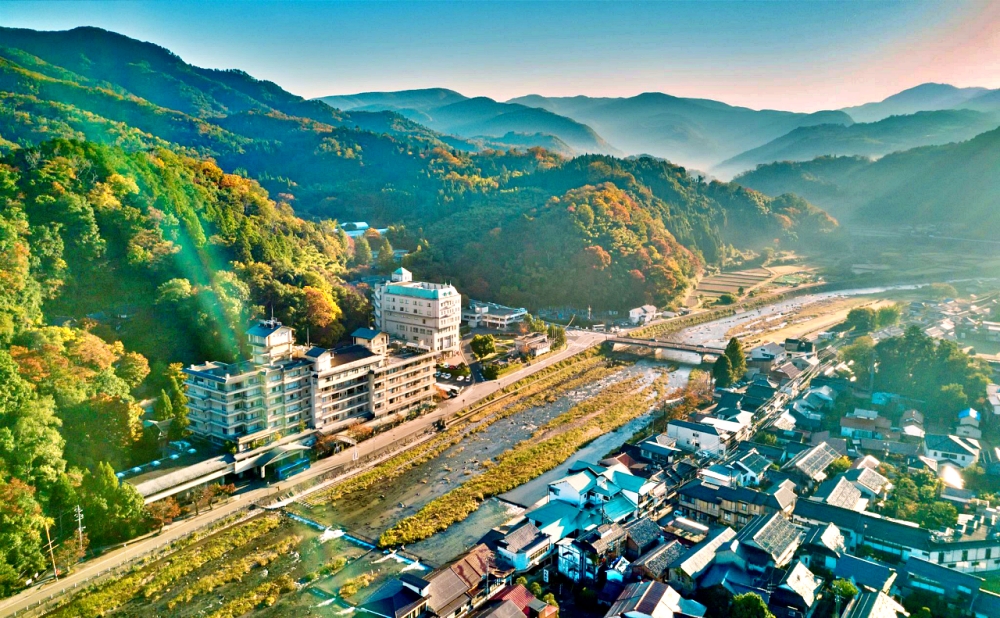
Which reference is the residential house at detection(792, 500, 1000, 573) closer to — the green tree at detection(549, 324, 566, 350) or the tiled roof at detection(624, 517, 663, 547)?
the tiled roof at detection(624, 517, 663, 547)

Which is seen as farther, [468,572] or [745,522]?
[745,522]

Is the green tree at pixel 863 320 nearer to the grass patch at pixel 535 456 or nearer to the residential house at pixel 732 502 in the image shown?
the grass patch at pixel 535 456

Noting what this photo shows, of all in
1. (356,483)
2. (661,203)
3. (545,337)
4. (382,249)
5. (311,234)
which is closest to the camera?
(356,483)

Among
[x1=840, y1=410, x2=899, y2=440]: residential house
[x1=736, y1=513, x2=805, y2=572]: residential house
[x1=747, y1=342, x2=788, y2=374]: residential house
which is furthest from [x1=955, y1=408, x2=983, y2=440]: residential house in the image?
[x1=736, y1=513, x2=805, y2=572]: residential house

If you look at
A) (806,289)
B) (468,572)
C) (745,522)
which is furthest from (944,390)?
(806,289)

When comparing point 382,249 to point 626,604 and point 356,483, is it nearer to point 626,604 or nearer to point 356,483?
point 356,483

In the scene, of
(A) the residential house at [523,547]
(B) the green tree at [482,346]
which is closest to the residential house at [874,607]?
(A) the residential house at [523,547]

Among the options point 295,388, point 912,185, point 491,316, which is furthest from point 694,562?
point 912,185

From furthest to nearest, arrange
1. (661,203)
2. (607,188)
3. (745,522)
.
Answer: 1. (661,203)
2. (607,188)
3. (745,522)

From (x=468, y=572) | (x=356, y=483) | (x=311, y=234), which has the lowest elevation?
(x=356, y=483)
